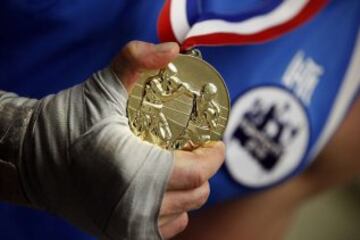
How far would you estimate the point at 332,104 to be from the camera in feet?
2.15

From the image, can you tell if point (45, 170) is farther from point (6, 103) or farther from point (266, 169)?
point (266, 169)

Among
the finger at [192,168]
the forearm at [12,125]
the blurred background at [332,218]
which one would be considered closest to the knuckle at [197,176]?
the finger at [192,168]

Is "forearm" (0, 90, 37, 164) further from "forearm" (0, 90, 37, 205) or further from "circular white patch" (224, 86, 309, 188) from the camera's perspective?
"circular white patch" (224, 86, 309, 188)

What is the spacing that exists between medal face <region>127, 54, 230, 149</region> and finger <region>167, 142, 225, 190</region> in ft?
0.09

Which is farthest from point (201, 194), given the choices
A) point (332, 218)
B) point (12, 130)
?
point (332, 218)

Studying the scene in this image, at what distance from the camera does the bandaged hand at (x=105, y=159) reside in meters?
0.40

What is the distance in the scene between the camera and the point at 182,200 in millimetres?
425

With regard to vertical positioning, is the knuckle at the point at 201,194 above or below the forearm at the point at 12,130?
below

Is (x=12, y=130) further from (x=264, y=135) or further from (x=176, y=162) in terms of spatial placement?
(x=264, y=135)

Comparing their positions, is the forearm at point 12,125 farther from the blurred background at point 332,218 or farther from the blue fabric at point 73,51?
the blurred background at point 332,218

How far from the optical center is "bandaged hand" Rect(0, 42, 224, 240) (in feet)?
1.32

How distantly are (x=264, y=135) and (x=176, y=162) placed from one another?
224 millimetres

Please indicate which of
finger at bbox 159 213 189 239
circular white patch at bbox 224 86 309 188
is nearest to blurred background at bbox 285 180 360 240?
circular white patch at bbox 224 86 309 188

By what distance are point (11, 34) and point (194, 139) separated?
0.19 m
